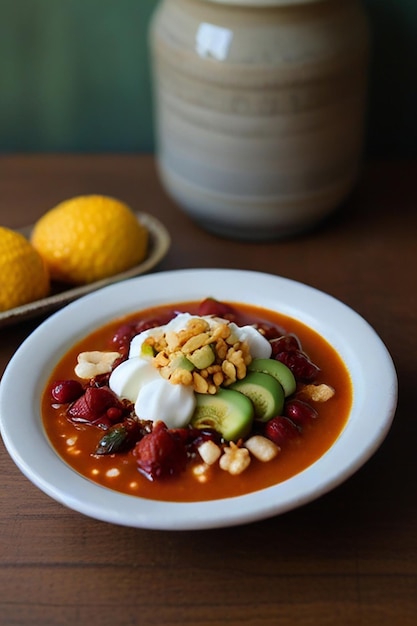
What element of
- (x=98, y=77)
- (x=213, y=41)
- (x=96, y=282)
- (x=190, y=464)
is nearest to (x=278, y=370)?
(x=190, y=464)

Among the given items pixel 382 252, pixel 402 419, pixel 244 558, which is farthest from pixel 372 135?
pixel 244 558

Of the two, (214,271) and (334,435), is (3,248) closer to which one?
(214,271)

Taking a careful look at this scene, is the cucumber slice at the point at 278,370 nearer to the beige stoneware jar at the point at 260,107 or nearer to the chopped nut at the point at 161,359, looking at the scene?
the chopped nut at the point at 161,359

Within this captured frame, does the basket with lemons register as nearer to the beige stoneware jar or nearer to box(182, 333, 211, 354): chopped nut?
the beige stoneware jar

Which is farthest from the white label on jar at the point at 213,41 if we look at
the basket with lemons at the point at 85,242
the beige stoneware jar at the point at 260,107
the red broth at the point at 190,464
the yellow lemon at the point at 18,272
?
the red broth at the point at 190,464

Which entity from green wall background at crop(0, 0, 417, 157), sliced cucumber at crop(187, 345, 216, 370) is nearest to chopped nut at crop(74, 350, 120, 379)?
sliced cucumber at crop(187, 345, 216, 370)

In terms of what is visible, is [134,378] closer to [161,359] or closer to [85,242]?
[161,359]
